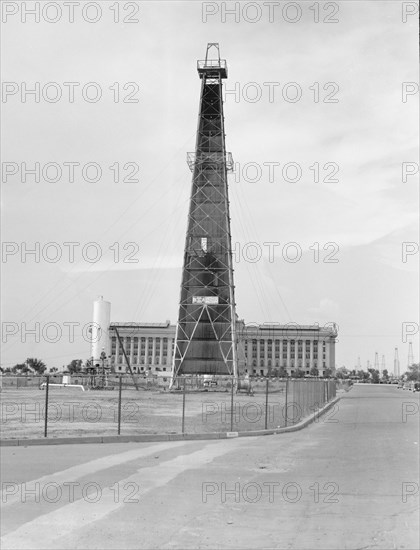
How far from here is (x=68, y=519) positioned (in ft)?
26.3

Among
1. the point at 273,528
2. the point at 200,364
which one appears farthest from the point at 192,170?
the point at 273,528

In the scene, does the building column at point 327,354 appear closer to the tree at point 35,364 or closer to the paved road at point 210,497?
the tree at point 35,364

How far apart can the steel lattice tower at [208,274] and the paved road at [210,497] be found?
5409 cm

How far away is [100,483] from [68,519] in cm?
239

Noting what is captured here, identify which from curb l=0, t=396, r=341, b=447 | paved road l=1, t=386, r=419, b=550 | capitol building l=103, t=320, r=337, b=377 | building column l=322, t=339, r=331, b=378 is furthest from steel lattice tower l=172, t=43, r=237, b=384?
building column l=322, t=339, r=331, b=378

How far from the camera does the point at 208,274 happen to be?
69.9 metres

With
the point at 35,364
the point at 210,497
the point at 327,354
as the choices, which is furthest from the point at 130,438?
the point at 327,354

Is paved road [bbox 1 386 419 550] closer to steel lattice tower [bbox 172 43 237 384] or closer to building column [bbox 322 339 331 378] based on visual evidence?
steel lattice tower [bbox 172 43 237 384]

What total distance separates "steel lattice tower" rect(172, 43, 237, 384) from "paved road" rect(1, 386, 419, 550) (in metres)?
54.1

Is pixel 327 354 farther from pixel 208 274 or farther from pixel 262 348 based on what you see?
pixel 208 274

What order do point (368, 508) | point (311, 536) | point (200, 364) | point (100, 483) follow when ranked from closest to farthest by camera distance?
point (311, 536), point (368, 508), point (100, 483), point (200, 364)

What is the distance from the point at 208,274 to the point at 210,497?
60516mm

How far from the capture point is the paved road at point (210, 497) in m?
7.31

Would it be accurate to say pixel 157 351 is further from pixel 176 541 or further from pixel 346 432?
pixel 176 541
